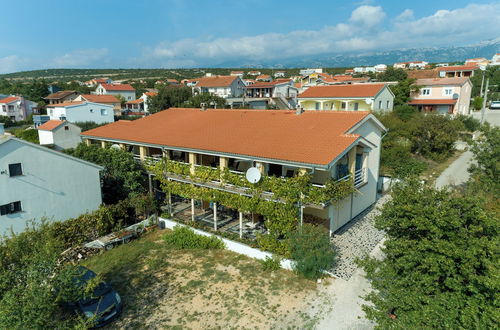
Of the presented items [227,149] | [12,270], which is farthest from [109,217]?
[12,270]

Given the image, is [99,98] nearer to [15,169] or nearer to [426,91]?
[15,169]

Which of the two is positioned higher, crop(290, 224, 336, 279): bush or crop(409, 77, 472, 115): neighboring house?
crop(409, 77, 472, 115): neighboring house

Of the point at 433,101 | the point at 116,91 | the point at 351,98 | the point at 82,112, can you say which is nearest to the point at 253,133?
the point at 351,98

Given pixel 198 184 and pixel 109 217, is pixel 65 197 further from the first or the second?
pixel 198 184

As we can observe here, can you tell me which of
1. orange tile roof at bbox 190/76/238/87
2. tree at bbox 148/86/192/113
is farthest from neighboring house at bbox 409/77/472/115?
tree at bbox 148/86/192/113

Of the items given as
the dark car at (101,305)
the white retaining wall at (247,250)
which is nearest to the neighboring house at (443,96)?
the white retaining wall at (247,250)

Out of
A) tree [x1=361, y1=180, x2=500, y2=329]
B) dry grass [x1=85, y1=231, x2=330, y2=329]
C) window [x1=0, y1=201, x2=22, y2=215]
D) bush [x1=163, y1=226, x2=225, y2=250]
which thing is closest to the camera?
tree [x1=361, y1=180, x2=500, y2=329]

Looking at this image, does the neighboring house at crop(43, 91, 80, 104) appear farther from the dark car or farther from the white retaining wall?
Answer: the dark car
